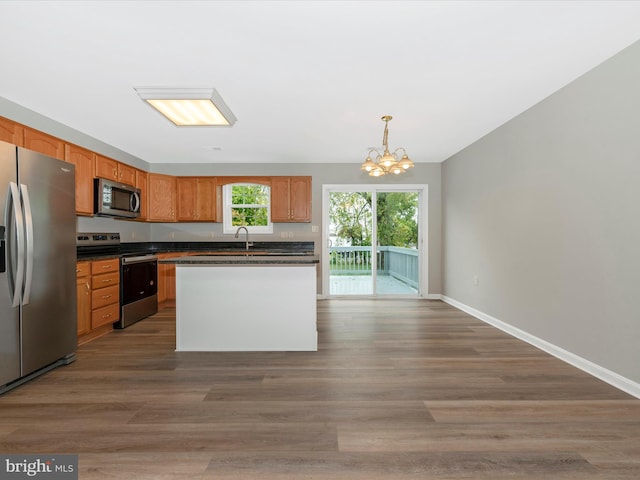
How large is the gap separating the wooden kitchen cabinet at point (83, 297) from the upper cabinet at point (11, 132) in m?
1.27

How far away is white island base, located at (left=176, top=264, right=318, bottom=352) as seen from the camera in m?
3.08

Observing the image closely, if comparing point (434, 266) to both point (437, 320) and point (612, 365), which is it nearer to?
point (437, 320)

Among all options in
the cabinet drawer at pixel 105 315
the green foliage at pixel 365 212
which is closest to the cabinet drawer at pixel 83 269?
the cabinet drawer at pixel 105 315

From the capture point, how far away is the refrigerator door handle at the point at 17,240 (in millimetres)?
2240

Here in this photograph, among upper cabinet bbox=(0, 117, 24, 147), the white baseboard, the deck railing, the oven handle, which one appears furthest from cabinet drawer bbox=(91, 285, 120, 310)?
the white baseboard

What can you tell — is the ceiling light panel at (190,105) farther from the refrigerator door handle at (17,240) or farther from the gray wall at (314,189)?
the gray wall at (314,189)

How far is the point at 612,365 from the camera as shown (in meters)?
2.35

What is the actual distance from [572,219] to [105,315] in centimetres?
488

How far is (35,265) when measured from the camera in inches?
96.0

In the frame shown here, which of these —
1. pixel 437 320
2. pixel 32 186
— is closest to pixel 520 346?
pixel 437 320

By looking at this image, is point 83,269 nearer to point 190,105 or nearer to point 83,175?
point 83,175

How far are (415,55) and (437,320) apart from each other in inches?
126

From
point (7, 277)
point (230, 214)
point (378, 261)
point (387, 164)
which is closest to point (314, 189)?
point (230, 214)

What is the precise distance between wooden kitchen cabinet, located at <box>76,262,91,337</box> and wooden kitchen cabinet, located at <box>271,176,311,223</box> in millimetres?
2747
